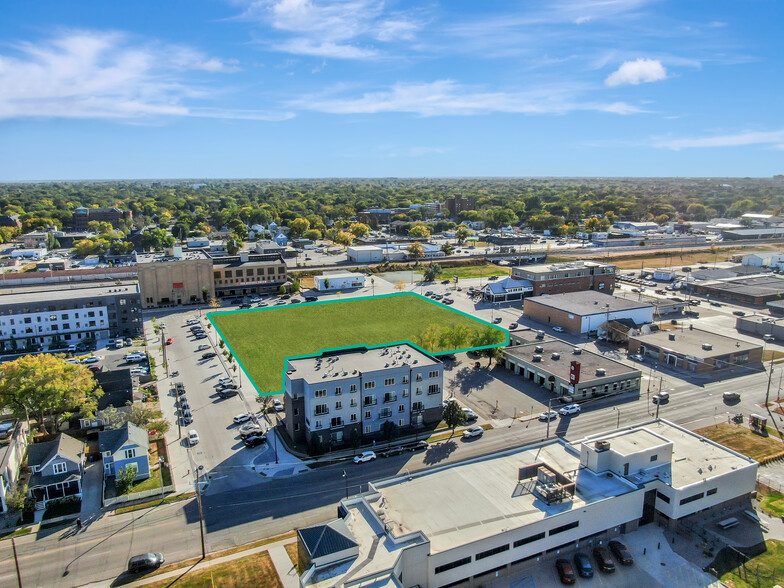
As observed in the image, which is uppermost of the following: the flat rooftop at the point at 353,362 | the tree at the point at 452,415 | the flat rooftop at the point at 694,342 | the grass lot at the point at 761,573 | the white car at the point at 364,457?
the flat rooftop at the point at 353,362

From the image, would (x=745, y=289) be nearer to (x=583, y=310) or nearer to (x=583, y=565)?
(x=583, y=310)

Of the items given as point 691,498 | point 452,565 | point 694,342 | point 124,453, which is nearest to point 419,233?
point 694,342

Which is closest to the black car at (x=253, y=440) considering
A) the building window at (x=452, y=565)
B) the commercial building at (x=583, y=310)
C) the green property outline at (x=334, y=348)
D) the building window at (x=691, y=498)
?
the green property outline at (x=334, y=348)

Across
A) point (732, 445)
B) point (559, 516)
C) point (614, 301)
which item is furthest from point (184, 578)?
point (614, 301)

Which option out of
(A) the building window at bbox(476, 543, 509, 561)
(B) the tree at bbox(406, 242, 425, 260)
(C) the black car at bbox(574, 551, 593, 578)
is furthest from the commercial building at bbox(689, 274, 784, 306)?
(A) the building window at bbox(476, 543, 509, 561)

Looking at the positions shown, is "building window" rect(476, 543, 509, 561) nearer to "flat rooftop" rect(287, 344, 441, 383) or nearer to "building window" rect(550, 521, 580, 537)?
"building window" rect(550, 521, 580, 537)

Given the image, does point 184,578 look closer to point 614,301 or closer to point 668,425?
point 668,425

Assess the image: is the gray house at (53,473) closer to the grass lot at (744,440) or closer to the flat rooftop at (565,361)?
the flat rooftop at (565,361)
